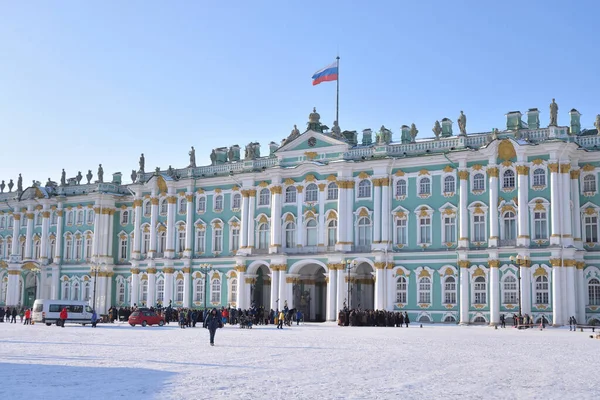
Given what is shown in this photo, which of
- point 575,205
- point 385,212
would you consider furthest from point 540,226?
point 385,212

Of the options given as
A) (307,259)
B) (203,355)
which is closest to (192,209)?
(307,259)

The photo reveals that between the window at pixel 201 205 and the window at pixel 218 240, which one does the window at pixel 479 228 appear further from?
the window at pixel 201 205

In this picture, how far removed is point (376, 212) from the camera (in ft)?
187

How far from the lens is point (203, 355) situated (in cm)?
2347

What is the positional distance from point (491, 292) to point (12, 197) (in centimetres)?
5088

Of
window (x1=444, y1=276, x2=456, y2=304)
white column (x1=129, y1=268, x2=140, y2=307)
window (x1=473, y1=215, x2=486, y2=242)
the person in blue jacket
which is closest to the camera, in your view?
the person in blue jacket

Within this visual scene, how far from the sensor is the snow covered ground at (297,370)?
15250 millimetres

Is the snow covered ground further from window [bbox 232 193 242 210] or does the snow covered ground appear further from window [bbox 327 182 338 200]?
window [bbox 232 193 242 210]

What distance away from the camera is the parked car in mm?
49656

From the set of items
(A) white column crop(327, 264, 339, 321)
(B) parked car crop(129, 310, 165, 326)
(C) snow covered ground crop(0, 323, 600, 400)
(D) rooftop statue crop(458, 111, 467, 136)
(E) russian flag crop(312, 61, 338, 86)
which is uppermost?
(E) russian flag crop(312, 61, 338, 86)

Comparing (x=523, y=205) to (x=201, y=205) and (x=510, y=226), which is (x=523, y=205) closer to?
(x=510, y=226)

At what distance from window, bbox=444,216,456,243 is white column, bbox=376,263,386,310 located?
4.74 meters

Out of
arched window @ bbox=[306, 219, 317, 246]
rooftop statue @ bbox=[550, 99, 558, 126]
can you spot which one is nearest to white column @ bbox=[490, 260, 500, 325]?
rooftop statue @ bbox=[550, 99, 558, 126]

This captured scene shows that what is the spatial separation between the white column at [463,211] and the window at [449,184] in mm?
764
